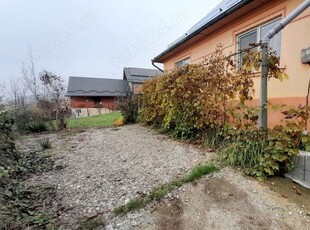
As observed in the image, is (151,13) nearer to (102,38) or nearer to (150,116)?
(102,38)

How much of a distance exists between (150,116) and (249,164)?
520cm

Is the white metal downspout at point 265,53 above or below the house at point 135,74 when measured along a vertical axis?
below

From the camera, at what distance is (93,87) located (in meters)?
30.7

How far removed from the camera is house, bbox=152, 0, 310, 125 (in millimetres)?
4262

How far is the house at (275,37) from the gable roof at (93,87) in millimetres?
22848

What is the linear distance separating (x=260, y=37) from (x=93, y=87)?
2810 centimetres

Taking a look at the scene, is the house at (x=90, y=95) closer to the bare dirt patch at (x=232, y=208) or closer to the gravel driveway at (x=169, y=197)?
the gravel driveway at (x=169, y=197)

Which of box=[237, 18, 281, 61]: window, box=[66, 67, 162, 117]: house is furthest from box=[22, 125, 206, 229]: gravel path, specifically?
box=[66, 67, 162, 117]: house

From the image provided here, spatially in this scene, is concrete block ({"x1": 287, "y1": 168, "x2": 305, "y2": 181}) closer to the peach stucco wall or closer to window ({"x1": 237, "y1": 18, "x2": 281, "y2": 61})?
the peach stucco wall

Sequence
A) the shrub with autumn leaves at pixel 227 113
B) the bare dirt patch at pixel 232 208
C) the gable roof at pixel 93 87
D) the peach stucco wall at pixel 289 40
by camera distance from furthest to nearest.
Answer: the gable roof at pixel 93 87 → the peach stucco wall at pixel 289 40 → the shrub with autumn leaves at pixel 227 113 → the bare dirt patch at pixel 232 208

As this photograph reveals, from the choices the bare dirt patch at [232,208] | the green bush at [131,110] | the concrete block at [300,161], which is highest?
the green bush at [131,110]

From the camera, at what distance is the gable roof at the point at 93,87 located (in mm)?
29141

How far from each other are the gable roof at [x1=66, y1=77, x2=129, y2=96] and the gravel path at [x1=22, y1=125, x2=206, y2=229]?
2384 cm

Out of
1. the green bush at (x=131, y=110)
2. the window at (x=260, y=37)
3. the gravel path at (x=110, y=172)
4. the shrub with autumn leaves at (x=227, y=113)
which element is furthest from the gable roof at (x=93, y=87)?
the gravel path at (x=110, y=172)
